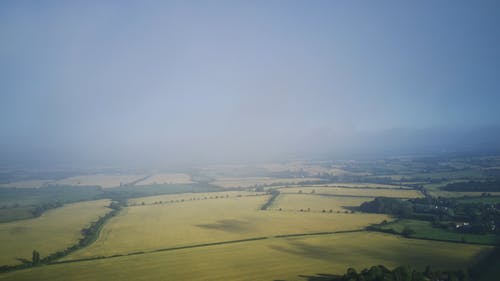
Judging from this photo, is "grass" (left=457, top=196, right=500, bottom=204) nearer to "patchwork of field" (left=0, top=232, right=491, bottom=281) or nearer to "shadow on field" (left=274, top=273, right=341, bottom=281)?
"patchwork of field" (left=0, top=232, right=491, bottom=281)

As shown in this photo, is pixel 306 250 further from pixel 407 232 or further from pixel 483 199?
pixel 483 199

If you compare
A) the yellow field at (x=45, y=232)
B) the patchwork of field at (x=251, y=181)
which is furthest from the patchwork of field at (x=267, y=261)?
the patchwork of field at (x=251, y=181)

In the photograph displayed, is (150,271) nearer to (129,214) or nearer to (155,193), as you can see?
(129,214)

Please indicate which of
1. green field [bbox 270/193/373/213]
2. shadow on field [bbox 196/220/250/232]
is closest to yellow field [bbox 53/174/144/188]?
green field [bbox 270/193/373/213]

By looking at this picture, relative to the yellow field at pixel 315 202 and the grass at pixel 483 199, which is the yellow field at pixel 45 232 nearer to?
the yellow field at pixel 315 202

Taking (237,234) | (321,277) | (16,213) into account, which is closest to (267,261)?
(321,277)
